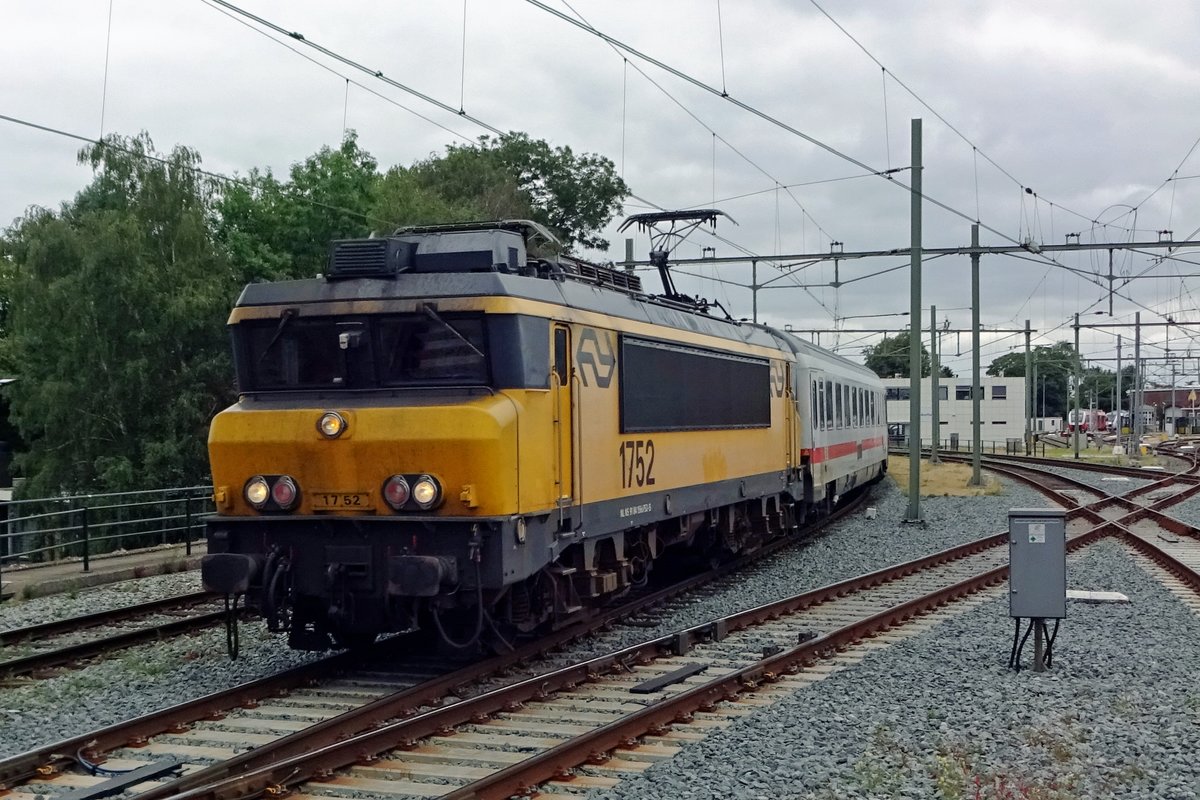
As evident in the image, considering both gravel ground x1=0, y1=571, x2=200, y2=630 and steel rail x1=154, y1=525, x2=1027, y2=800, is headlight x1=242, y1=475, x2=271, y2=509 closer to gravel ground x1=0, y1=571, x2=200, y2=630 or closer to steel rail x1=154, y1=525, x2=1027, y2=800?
steel rail x1=154, y1=525, x2=1027, y2=800

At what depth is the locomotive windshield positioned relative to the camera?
9.02 metres

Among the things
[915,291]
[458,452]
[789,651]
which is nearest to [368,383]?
[458,452]

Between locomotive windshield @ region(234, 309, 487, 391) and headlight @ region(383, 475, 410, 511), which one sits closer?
headlight @ region(383, 475, 410, 511)

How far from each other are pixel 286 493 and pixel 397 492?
0.92 metres

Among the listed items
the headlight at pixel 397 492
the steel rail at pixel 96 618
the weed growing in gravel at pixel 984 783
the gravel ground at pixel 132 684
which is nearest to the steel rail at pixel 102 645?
the gravel ground at pixel 132 684

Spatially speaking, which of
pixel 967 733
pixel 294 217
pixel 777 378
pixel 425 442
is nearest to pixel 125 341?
pixel 294 217

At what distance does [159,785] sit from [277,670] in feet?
10.8

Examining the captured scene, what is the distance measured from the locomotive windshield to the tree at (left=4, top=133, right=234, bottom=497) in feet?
81.8

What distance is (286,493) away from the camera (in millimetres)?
8984

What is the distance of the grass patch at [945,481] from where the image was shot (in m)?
31.3

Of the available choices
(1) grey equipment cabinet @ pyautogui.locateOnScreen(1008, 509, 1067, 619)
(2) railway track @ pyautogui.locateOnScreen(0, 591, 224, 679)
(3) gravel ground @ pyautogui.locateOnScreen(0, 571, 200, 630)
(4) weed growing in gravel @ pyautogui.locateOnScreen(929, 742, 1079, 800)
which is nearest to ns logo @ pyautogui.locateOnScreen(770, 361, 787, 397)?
(1) grey equipment cabinet @ pyautogui.locateOnScreen(1008, 509, 1067, 619)

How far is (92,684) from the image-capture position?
9203 mm

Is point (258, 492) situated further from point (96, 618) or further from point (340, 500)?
point (96, 618)

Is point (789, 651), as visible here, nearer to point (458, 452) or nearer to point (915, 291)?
point (458, 452)
